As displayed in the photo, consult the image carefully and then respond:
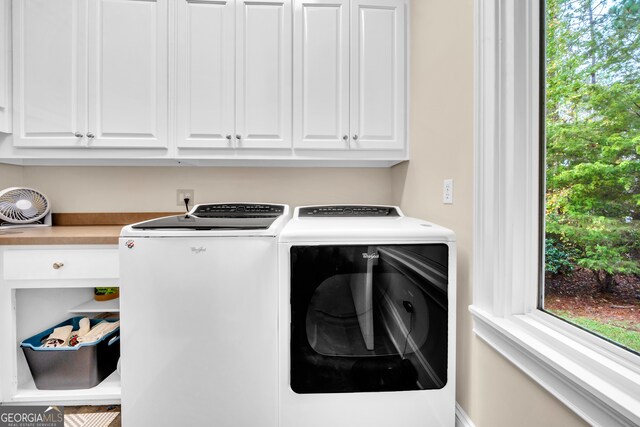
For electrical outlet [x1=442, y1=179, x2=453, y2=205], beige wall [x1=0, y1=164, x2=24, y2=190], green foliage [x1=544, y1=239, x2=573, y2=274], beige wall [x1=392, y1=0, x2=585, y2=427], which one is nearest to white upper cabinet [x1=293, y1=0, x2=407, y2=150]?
beige wall [x1=392, y1=0, x2=585, y2=427]

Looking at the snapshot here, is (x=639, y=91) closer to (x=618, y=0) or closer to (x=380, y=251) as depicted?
(x=618, y=0)

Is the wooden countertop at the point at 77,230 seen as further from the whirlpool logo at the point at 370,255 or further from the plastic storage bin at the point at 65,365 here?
the whirlpool logo at the point at 370,255

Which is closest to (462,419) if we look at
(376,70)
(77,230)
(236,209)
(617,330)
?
(617,330)

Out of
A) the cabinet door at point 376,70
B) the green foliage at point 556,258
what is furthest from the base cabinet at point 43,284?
the green foliage at point 556,258

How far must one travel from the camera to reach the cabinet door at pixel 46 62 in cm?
157

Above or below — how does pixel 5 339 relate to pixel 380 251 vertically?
below

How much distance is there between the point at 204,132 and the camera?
1.64m

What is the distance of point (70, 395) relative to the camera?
1.45 m

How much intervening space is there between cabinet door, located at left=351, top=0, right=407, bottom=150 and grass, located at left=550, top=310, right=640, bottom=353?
1.20m

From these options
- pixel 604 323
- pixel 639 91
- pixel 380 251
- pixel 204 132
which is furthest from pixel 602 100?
pixel 204 132

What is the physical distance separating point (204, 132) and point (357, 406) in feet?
5.09

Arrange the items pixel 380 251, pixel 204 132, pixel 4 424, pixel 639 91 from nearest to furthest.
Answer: pixel 639 91, pixel 380 251, pixel 4 424, pixel 204 132

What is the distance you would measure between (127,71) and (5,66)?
0.63m

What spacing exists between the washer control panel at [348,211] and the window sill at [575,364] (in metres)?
0.87
